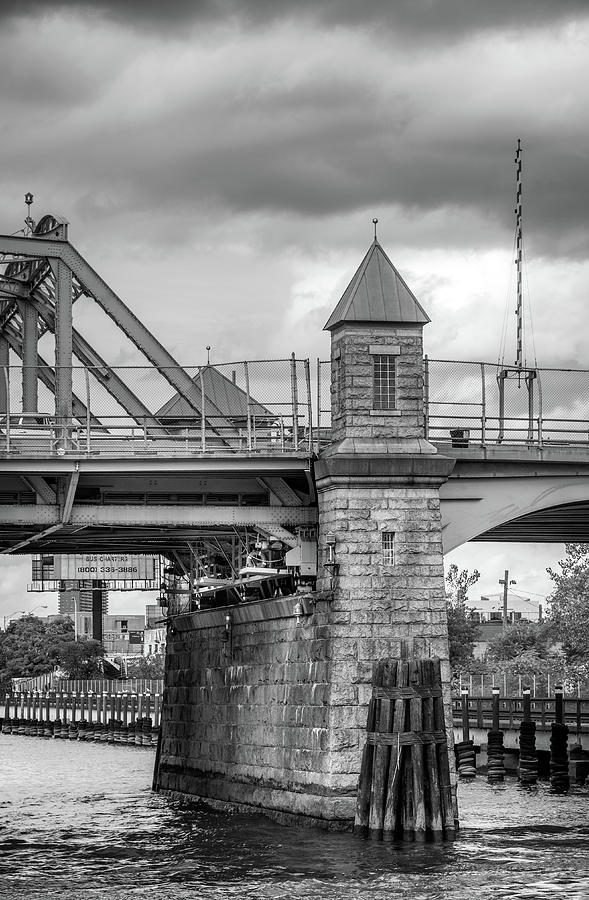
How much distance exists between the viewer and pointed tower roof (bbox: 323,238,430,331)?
1591 inches

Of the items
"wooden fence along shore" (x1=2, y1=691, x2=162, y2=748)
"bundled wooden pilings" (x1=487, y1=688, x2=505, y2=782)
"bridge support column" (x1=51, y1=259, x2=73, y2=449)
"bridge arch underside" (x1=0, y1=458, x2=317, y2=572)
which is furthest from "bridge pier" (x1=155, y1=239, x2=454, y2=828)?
"wooden fence along shore" (x1=2, y1=691, x2=162, y2=748)

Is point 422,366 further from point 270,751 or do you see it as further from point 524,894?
point 524,894

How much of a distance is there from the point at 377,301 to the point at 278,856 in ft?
45.8

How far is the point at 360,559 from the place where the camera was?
131 feet

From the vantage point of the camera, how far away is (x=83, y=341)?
46562 mm

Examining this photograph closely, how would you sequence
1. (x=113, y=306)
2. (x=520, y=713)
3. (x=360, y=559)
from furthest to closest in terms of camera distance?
(x=520, y=713) → (x=113, y=306) → (x=360, y=559)

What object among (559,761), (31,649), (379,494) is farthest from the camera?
(31,649)

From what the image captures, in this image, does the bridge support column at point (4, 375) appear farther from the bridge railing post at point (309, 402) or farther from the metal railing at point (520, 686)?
the metal railing at point (520, 686)

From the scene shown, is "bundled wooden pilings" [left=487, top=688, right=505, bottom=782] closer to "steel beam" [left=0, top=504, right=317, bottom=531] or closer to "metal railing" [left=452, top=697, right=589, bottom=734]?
"metal railing" [left=452, top=697, right=589, bottom=734]

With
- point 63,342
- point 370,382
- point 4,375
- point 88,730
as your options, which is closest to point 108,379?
point 63,342

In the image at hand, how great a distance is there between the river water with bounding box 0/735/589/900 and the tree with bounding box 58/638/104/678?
126563mm

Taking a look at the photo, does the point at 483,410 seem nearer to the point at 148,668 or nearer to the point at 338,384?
the point at 338,384

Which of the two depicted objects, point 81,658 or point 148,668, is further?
point 81,658

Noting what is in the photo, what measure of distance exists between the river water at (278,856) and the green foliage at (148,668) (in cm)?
12449
